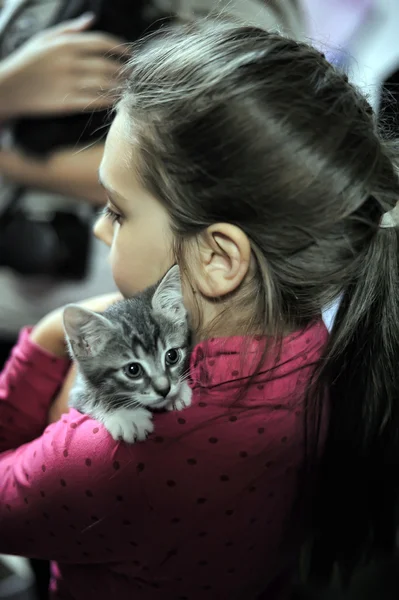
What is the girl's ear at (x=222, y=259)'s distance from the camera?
594 millimetres

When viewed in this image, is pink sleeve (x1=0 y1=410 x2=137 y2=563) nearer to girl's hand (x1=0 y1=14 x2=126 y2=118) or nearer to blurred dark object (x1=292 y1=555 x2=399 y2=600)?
blurred dark object (x1=292 y1=555 x2=399 y2=600)

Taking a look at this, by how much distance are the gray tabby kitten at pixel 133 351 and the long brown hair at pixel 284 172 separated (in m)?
0.10

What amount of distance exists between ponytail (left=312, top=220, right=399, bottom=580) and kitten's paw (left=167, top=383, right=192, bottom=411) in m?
0.15

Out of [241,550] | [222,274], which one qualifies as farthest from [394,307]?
[241,550]

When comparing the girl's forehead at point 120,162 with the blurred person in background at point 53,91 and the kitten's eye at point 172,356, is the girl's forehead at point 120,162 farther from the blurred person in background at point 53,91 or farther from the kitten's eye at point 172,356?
the blurred person in background at point 53,91

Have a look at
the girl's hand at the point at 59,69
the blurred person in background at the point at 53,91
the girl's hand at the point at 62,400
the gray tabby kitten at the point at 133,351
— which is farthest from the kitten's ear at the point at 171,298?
the girl's hand at the point at 59,69

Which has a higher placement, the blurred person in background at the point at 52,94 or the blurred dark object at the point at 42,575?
the blurred person in background at the point at 52,94

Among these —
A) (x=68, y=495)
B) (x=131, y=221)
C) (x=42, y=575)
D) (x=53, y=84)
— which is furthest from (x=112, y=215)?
(x=42, y=575)

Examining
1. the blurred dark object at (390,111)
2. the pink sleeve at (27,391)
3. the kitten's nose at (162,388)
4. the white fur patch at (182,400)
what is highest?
the blurred dark object at (390,111)

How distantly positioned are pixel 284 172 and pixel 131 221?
0.59ft

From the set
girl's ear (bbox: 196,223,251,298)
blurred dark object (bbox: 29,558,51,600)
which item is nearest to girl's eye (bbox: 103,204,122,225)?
girl's ear (bbox: 196,223,251,298)

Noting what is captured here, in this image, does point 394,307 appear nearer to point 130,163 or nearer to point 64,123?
point 130,163

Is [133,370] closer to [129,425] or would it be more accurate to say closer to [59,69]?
[129,425]

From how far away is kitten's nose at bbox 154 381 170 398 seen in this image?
65cm
